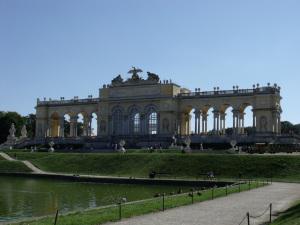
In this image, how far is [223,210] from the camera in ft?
75.9

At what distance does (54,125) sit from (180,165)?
56.1 meters

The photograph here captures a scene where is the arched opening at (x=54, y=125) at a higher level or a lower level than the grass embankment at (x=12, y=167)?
higher

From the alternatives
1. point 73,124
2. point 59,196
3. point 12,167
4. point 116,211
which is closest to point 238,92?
point 73,124

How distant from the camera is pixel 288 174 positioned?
153 ft

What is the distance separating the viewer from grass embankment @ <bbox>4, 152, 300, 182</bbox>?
48.2m

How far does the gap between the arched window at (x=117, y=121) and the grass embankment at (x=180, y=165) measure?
29307 millimetres

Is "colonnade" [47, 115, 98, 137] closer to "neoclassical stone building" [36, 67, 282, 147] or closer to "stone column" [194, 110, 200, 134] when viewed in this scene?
"neoclassical stone building" [36, 67, 282, 147]

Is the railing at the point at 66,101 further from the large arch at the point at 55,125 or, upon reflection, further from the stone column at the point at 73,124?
the stone column at the point at 73,124

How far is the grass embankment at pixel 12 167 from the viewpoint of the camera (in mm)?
58016

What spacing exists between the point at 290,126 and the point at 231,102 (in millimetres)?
59249

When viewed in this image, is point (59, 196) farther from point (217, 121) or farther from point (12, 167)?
point (217, 121)

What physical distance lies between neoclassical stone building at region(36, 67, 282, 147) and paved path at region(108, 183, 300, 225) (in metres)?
49.7

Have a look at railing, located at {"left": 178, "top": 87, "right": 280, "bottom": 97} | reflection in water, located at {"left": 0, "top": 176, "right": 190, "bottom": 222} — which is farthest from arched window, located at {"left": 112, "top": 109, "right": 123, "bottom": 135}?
reflection in water, located at {"left": 0, "top": 176, "right": 190, "bottom": 222}

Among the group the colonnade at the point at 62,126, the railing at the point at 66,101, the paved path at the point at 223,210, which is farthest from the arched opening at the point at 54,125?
the paved path at the point at 223,210
